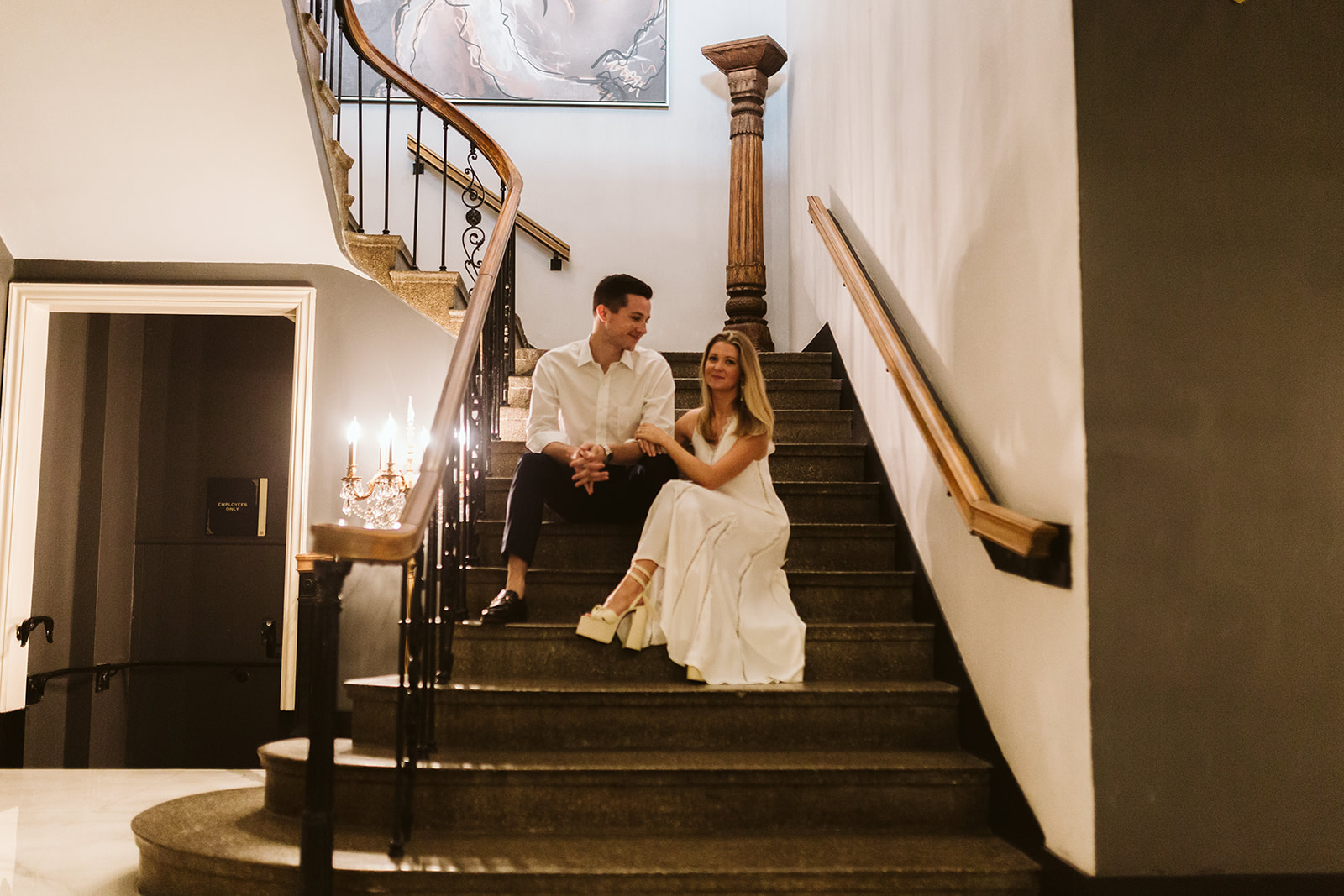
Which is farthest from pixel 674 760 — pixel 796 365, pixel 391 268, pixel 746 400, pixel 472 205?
pixel 472 205

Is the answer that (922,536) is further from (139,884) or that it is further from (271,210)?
(271,210)

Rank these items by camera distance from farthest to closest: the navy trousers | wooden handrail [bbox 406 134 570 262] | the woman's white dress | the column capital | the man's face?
wooden handrail [bbox 406 134 570 262], the column capital, the man's face, the navy trousers, the woman's white dress

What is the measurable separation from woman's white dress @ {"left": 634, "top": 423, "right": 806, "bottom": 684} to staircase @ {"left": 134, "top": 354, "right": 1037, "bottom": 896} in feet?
0.29

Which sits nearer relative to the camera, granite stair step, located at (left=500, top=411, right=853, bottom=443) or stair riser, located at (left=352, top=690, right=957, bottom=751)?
stair riser, located at (left=352, top=690, right=957, bottom=751)

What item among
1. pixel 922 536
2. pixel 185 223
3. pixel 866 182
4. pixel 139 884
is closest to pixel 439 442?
pixel 139 884

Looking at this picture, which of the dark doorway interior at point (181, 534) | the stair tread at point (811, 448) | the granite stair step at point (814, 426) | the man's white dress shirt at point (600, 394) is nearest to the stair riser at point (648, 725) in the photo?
the man's white dress shirt at point (600, 394)

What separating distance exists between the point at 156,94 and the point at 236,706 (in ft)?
12.8

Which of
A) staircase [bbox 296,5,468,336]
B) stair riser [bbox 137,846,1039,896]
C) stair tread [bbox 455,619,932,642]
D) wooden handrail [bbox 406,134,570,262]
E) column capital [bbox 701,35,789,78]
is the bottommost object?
stair riser [bbox 137,846,1039,896]

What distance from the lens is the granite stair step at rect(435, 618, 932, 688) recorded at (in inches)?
107

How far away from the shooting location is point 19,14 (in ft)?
10.7

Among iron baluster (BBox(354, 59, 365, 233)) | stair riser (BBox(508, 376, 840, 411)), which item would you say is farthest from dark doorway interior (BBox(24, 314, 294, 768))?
stair riser (BBox(508, 376, 840, 411))

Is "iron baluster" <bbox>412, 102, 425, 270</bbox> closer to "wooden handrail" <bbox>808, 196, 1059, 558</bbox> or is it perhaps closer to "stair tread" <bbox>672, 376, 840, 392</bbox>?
"stair tread" <bbox>672, 376, 840, 392</bbox>

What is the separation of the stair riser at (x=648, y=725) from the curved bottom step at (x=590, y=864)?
30cm

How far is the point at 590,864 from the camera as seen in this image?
203 cm
